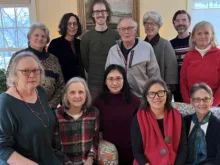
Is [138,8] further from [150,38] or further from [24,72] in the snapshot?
[24,72]

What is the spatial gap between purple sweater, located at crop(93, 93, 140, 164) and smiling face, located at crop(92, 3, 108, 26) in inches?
33.5

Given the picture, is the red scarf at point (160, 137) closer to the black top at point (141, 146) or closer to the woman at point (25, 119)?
the black top at point (141, 146)

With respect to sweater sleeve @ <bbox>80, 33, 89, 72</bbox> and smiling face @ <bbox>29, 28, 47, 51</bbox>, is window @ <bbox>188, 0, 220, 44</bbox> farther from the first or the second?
smiling face @ <bbox>29, 28, 47, 51</bbox>

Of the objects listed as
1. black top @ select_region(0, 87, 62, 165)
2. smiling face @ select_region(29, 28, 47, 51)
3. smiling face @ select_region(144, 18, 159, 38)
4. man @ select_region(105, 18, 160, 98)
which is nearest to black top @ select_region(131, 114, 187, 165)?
man @ select_region(105, 18, 160, 98)

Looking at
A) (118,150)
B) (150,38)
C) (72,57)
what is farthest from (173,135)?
(72,57)

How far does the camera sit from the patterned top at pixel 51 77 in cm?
243

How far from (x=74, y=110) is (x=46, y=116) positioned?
348 mm

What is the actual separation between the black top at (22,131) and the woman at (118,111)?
2.04 ft

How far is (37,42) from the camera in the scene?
2416mm

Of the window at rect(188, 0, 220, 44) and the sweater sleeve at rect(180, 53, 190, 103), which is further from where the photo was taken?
the window at rect(188, 0, 220, 44)

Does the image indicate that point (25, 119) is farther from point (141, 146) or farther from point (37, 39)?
point (37, 39)

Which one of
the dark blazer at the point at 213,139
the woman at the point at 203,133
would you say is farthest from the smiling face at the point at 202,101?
the dark blazer at the point at 213,139

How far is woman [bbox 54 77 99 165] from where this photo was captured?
6.64 feet

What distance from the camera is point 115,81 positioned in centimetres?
222
